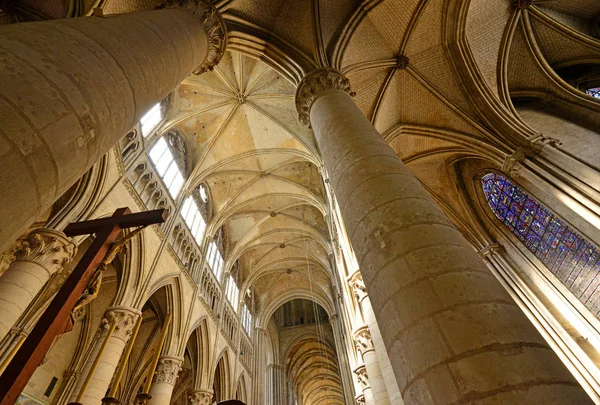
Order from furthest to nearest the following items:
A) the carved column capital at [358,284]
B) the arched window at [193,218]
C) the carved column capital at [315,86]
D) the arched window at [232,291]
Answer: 1. the arched window at [232,291]
2. the arched window at [193,218]
3. the carved column capital at [358,284]
4. the carved column capital at [315,86]

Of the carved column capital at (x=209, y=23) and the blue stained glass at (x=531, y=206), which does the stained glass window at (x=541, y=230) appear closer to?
the blue stained glass at (x=531, y=206)

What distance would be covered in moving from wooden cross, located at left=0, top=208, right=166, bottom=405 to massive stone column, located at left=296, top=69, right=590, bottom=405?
168 centimetres

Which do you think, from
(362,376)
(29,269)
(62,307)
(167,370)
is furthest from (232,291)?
(62,307)

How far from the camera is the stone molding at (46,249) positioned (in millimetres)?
4969

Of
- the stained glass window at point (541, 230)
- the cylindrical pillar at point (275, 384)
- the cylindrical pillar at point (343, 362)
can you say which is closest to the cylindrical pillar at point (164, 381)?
the cylindrical pillar at point (343, 362)

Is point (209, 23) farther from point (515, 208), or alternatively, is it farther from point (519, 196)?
point (515, 208)

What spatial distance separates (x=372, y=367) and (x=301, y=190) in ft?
25.6

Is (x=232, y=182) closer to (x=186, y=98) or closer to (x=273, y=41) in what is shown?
(x=186, y=98)

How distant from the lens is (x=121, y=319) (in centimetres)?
709

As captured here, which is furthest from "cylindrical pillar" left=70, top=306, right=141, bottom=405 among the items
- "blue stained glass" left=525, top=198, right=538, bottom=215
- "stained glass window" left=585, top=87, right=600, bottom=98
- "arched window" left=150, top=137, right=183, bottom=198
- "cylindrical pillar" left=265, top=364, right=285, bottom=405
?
"stained glass window" left=585, top=87, right=600, bottom=98

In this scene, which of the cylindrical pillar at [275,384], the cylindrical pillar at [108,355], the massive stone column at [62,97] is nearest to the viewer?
the massive stone column at [62,97]

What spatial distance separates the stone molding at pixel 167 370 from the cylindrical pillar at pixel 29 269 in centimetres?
466

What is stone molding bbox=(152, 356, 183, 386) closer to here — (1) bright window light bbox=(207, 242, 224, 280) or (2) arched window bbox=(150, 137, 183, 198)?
(1) bright window light bbox=(207, 242, 224, 280)

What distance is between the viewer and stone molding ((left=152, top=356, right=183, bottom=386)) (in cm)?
845
